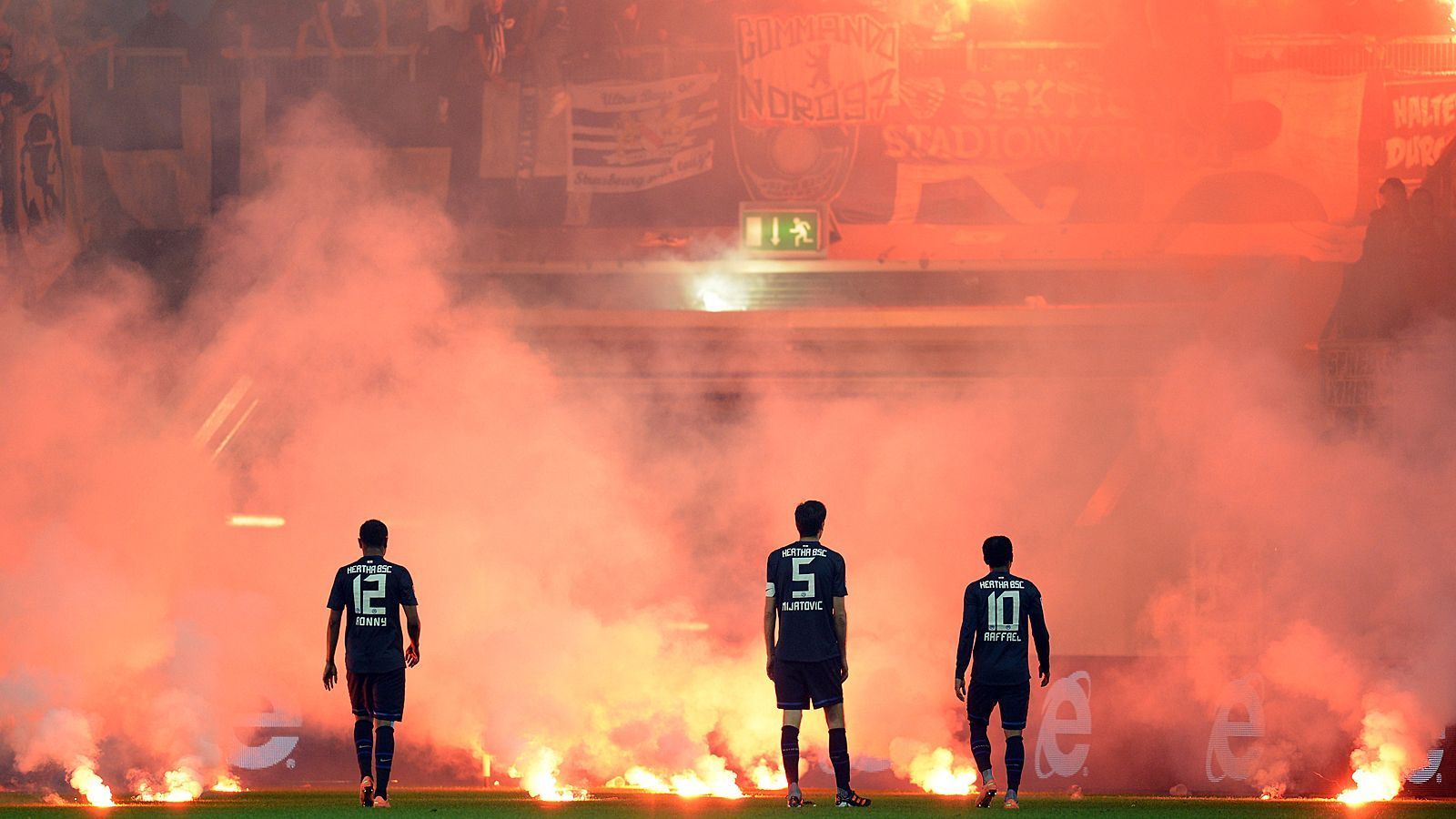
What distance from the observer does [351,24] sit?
13766 millimetres

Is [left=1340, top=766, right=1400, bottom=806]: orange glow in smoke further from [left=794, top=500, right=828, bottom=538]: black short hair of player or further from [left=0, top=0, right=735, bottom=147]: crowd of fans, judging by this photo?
[left=0, top=0, right=735, bottom=147]: crowd of fans

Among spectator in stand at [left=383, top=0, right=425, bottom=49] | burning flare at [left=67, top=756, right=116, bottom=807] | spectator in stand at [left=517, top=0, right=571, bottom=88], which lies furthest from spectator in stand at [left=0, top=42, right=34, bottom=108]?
burning flare at [left=67, top=756, right=116, bottom=807]

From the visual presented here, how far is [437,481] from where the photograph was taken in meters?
12.5

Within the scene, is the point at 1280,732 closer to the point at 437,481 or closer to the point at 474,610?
the point at 474,610

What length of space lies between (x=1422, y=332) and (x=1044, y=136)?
3505 mm

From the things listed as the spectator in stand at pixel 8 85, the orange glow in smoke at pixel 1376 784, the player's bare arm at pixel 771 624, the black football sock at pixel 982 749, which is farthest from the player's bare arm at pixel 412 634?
the spectator in stand at pixel 8 85

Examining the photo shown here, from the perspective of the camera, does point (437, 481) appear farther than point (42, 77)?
No

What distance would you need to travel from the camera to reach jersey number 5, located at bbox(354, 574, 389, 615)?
764 centimetres

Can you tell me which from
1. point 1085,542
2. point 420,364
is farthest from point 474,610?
point 1085,542

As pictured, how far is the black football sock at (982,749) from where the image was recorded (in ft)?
25.0

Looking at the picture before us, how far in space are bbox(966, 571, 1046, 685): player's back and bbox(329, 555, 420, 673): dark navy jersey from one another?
2769 millimetres

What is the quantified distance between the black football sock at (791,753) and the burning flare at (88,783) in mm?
3829

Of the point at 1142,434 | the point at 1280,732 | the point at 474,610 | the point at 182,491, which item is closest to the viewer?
the point at 1280,732

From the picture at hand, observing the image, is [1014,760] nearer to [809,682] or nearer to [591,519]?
[809,682]
